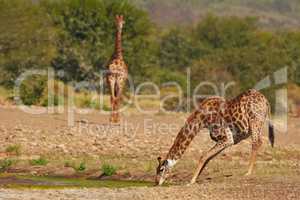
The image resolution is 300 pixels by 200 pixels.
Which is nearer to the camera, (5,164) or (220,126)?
(220,126)

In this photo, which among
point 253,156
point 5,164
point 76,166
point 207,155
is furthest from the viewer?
point 5,164

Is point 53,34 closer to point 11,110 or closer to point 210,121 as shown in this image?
point 11,110

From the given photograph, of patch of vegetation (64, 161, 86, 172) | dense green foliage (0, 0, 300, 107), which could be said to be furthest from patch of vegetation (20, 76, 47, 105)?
patch of vegetation (64, 161, 86, 172)

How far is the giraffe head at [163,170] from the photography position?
18.0 meters

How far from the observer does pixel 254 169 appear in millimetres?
19594

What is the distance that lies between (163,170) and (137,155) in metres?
5.84

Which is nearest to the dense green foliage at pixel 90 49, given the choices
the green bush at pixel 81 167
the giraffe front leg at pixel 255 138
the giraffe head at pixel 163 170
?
the green bush at pixel 81 167

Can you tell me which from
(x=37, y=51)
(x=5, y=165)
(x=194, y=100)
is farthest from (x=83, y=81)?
(x=5, y=165)

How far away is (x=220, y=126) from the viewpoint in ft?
61.4

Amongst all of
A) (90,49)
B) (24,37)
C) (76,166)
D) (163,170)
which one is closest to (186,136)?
(163,170)

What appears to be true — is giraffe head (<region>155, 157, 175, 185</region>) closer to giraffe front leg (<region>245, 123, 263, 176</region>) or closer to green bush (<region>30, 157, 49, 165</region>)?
giraffe front leg (<region>245, 123, 263, 176</region>)

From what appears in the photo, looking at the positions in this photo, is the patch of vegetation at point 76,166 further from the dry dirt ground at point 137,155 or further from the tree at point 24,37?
the tree at point 24,37

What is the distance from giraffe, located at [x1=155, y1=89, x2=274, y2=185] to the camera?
1830 centimetres

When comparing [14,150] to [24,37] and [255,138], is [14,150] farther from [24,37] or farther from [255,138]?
[24,37]
